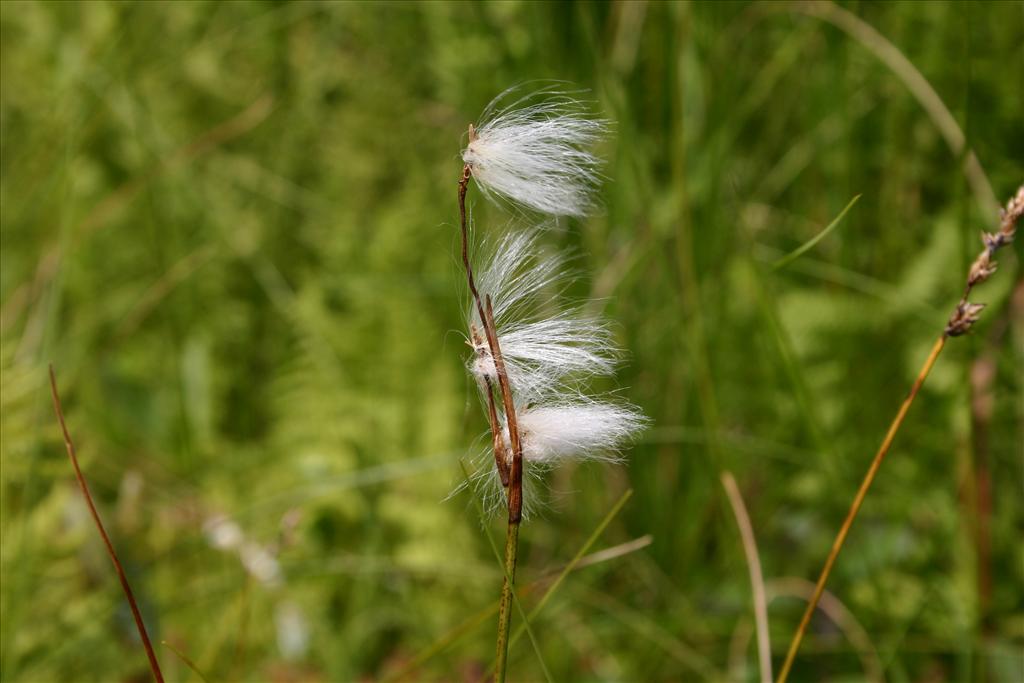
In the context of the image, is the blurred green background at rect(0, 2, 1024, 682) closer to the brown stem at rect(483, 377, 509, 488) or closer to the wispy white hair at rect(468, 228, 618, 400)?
the wispy white hair at rect(468, 228, 618, 400)

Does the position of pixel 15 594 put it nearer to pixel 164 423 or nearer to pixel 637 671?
pixel 637 671

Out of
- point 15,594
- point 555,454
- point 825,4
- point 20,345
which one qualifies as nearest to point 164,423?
point 20,345

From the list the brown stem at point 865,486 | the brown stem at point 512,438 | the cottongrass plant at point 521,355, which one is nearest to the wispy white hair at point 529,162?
the cottongrass plant at point 521,355

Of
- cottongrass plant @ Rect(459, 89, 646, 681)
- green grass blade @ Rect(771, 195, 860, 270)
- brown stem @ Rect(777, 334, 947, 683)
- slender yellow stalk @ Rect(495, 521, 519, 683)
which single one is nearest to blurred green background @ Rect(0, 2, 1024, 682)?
green grass blade @ Rect(771, 195, 860, 270)

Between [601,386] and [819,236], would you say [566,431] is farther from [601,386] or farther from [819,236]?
[601,386]

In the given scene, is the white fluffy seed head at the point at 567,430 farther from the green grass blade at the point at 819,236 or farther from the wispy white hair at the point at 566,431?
the green grass blade at the point at 819,236

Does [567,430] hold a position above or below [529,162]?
below

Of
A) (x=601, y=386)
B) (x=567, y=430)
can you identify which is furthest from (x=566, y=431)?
(x=601, y=386)

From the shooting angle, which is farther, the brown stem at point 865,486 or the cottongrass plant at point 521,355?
the brown stem at point 865,486
